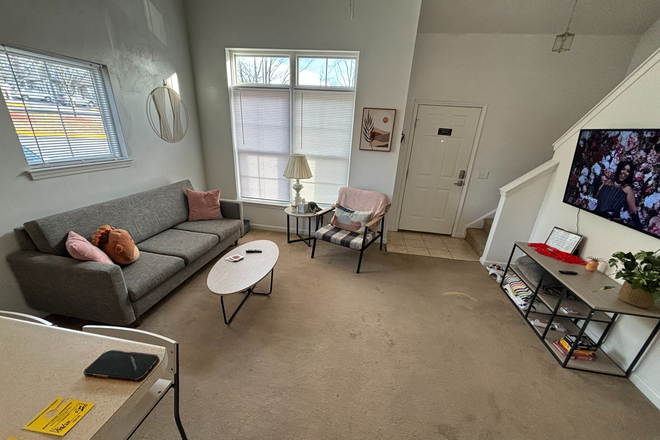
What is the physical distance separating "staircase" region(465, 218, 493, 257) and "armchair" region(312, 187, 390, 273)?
1.33 m

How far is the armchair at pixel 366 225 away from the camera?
2883mm

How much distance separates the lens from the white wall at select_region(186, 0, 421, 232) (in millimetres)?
2805

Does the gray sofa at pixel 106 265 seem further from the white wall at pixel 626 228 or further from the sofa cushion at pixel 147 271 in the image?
the white wall at pixel 626 228

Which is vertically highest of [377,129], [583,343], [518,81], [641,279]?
[518,81]

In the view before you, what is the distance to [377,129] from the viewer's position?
3158 mm

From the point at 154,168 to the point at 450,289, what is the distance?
3597mm

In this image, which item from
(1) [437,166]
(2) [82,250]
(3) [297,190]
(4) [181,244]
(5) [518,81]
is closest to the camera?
(2) [82,250]

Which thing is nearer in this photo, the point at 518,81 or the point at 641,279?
the point at 641,279

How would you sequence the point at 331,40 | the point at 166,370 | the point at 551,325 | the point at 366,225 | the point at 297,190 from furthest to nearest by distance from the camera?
the point at 297,190, the point at 331,40, the point at 366,225, the point at 551,325, the point at 166,370

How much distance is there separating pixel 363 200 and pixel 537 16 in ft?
9.50

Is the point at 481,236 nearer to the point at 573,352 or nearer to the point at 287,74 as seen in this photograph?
the point at 573,352

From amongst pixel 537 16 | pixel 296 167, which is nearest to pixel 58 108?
pixel 296 167

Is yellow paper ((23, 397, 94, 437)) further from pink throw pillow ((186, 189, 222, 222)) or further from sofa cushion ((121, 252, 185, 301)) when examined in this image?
pink throw pillow ((186, 189, 222, 222))

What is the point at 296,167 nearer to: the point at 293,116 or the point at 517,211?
the point at 293,116
